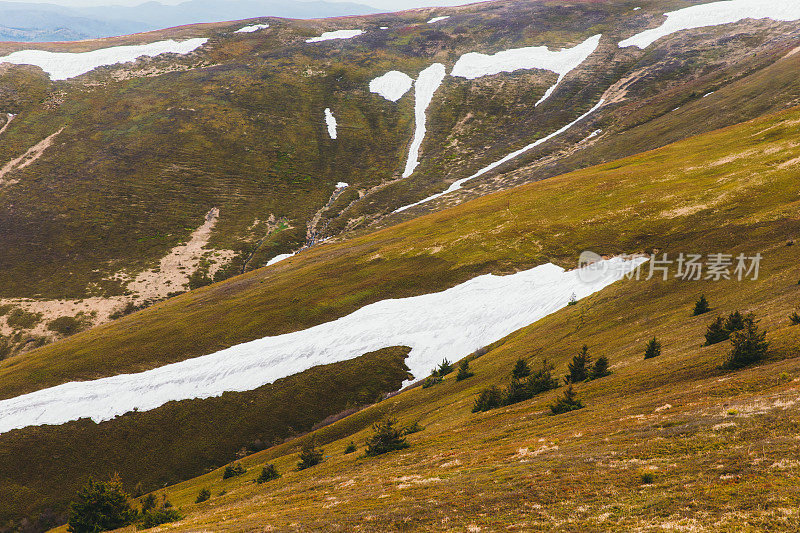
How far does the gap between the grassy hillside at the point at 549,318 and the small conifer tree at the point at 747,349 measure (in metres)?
1.00

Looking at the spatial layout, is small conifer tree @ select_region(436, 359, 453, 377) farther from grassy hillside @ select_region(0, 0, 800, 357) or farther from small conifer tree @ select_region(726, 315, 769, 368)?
grassy hillside @ select_region(0, 0, 800, 357)

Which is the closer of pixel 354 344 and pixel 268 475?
pixel 268 475

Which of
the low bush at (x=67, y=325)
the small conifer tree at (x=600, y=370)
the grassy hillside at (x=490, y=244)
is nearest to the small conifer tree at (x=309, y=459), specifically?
the small conifer tree at (x=600, y=370)

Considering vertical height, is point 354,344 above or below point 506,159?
below

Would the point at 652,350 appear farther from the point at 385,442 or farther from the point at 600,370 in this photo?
the point at 385,442

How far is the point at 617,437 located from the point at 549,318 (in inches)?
1254

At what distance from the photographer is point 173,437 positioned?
4722cm

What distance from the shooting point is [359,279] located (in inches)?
2867

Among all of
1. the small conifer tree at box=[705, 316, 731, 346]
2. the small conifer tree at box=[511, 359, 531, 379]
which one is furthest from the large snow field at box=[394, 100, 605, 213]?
the small conifer tree at box=[705, 316, 731, 346]

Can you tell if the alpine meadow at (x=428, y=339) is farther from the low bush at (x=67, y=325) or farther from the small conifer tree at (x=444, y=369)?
the small conifer tree at (x=444, y=369)

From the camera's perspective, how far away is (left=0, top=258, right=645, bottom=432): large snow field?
169 ft

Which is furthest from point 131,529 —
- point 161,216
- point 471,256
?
point 161,216

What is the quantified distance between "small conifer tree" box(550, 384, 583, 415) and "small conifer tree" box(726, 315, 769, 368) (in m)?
8.21

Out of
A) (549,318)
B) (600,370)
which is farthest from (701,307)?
(549,318)
